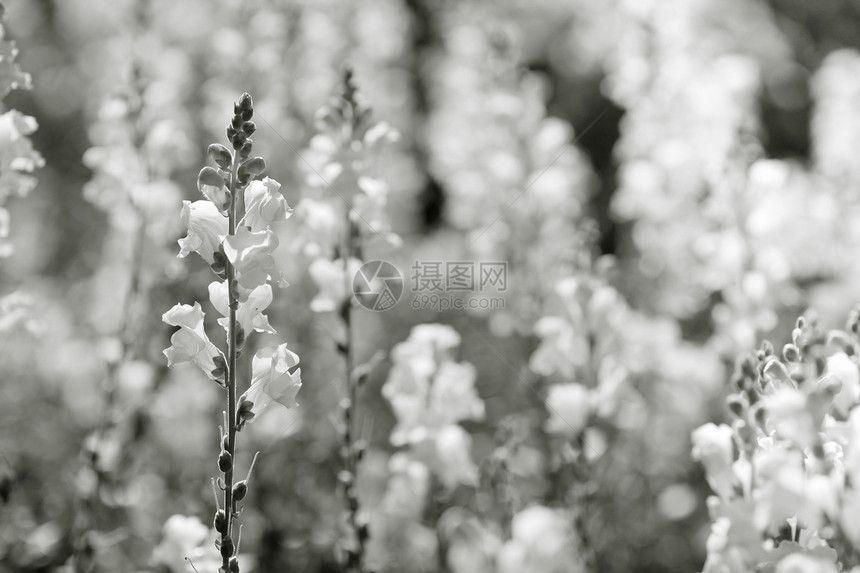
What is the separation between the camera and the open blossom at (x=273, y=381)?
2252mm

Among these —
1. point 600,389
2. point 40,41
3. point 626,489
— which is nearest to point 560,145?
point 600,389

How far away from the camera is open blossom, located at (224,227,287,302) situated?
82.5 inches

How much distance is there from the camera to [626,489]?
4656 millimetres

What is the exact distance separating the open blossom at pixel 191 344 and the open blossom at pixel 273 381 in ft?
0.33

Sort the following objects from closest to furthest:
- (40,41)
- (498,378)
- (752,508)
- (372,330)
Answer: (752,508), (498,378), (372,330), (40,41)

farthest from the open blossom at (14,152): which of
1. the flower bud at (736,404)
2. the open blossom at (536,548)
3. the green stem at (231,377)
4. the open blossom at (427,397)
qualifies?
the flower bud at (736,404)

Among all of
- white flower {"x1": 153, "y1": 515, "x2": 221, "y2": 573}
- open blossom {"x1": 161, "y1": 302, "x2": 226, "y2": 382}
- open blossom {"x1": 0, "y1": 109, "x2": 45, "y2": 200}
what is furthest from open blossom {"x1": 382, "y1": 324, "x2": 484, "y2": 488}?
open blossom {"x1": 0, "y1": 109, "x2": 45, "y2": 200}

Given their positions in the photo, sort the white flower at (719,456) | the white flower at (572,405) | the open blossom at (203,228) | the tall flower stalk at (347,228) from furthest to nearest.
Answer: the white flower at (572,405), the tall flower stalk at (347,228), the white flower at (719,456), the open blossom at (203,228)

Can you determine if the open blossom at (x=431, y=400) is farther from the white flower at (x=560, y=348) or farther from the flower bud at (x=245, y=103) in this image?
the flower bud at (x=245, y=103)

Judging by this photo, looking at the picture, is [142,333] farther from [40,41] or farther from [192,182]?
[40,41]

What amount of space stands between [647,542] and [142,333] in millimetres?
2952

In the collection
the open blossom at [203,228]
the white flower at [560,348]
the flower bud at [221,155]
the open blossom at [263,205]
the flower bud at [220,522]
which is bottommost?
the flower bud at [220,522]

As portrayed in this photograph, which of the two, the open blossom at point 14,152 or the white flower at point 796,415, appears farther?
the open blossom at point 14,152

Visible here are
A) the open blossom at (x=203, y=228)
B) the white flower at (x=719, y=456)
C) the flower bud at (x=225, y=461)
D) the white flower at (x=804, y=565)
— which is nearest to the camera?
the white flower at (x=804, y=565)
